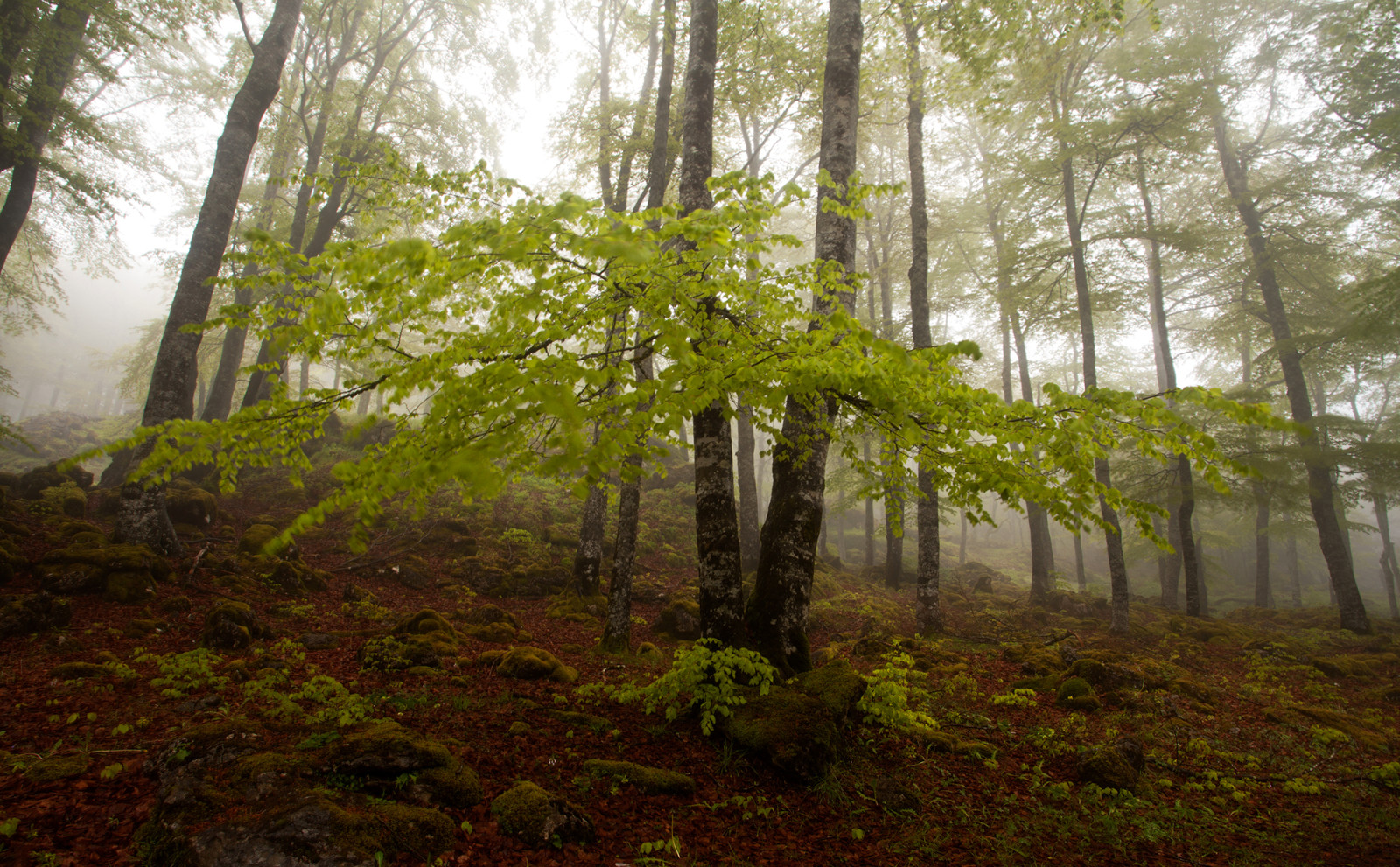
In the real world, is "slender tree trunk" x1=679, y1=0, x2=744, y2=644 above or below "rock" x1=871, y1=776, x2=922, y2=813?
above

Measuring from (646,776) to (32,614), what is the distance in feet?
21.1

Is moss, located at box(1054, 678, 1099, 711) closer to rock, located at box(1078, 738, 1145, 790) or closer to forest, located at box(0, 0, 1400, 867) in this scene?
forest, located at box(0, 0, 1400, 867)

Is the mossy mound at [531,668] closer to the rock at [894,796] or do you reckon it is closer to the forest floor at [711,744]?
the forest floor at [711,744]

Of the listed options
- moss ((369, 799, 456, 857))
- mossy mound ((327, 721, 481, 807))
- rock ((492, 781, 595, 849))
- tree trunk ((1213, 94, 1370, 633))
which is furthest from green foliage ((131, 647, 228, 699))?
tree trunk ((1213, 94, 1370, 633))

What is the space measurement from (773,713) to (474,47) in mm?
19984

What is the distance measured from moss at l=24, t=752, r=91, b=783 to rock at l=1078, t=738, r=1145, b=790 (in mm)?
7127

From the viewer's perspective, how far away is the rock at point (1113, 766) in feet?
14.3

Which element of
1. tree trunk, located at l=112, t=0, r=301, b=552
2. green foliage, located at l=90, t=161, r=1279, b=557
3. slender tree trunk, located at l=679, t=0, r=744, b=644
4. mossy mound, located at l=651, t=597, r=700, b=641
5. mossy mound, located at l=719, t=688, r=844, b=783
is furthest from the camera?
mossy mound, located at l=651, t=597, r=700, b=641

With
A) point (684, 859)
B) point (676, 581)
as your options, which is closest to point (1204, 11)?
point (676, 581)

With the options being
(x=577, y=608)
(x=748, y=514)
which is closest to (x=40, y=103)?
(x=577, y=608)

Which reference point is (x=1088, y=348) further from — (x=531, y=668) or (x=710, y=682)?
(x=531, y=668)

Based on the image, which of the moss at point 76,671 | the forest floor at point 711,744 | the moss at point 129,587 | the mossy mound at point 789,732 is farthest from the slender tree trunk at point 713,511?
the moss at point 129,587

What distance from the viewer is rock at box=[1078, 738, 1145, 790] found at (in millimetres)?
4348

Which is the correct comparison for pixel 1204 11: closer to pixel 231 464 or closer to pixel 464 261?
pixel 464 261
